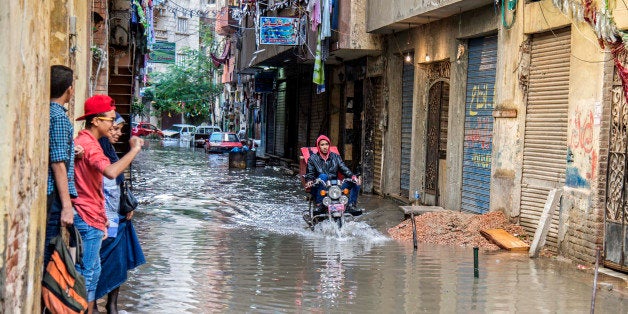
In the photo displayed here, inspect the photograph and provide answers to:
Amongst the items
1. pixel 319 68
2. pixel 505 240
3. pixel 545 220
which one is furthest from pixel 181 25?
pixel 545 220

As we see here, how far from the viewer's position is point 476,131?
1708 centimetres

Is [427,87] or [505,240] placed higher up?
[427,87]

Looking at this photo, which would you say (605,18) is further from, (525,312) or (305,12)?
(305,12)

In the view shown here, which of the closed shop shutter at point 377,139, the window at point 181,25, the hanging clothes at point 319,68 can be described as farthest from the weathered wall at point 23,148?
the window at point 181,25

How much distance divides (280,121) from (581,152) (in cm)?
2932

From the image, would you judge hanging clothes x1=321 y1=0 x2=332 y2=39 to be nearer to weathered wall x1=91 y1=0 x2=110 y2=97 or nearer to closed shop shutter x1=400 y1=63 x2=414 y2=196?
closed shop shutter x1=400 y1=63 x2=414 y2=196

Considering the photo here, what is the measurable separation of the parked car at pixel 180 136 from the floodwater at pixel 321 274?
45.9 metres

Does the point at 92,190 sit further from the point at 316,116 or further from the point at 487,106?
the point at 316,116

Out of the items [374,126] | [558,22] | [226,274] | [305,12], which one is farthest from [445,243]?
[305,12]

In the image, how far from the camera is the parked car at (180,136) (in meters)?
63.8

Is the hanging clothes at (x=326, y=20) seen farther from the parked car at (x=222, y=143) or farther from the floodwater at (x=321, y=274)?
the parked car at (x=222, y=143)

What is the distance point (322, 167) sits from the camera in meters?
15.4

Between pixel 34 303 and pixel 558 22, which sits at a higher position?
pixel 558 22

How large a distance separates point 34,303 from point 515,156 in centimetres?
1030
